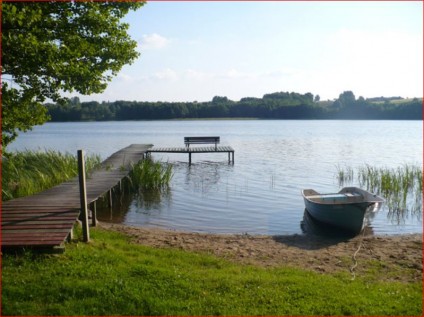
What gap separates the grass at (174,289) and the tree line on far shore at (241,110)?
109 m

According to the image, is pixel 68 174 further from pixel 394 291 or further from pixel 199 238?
pixel 394 291

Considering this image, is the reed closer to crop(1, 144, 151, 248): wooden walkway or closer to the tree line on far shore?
crop(1, 144, 151, 248): wooden walkway

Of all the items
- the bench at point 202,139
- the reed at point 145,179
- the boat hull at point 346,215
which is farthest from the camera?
the bench at point 202,139

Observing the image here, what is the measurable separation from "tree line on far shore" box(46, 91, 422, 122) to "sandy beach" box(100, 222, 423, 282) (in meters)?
106

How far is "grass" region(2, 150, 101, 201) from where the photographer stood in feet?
Result: 44.7

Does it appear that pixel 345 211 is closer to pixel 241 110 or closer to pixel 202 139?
pixel 202 139

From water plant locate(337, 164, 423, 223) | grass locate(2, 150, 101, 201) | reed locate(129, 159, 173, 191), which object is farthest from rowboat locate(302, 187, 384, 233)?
grass locate(2, 150, 101, 201)

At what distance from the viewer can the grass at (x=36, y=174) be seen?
1363 cm

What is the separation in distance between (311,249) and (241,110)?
114 metres

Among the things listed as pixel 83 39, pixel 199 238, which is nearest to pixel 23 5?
pixel 83 39

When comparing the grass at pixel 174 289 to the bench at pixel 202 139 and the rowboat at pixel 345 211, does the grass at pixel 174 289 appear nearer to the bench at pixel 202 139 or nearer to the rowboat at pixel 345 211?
the rowboat at pixel 345 211

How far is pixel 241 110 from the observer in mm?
123250

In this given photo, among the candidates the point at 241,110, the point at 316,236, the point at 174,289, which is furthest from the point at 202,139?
the point at 241,110

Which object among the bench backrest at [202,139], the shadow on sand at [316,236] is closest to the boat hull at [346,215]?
the shadow on sand at [316,236]
